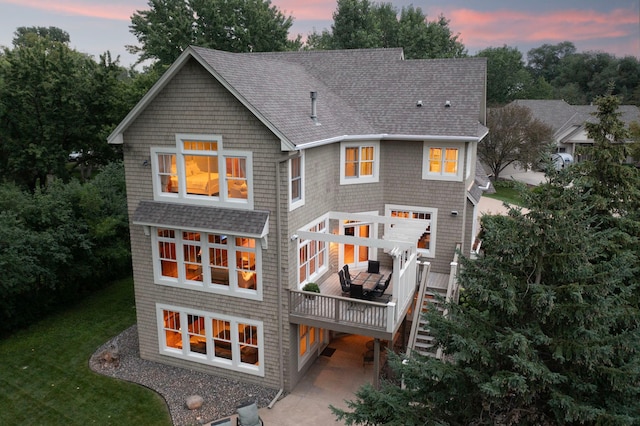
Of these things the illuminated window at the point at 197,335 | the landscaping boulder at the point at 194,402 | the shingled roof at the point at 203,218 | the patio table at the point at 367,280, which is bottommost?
the landscaping boulder at the point at 194,402

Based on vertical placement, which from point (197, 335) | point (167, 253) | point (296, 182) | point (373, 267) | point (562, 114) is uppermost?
point (562, 114)

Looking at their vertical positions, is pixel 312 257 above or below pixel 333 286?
above

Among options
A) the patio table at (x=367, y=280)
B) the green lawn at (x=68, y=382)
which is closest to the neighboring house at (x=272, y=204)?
the patio table at (x=367, y=280)

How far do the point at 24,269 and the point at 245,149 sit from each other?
11.2 m

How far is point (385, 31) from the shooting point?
55.8 m

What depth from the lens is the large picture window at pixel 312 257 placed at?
50.5 ft

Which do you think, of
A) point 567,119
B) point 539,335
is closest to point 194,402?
point 539,335

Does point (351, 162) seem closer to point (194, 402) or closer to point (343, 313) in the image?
point (343, 313)

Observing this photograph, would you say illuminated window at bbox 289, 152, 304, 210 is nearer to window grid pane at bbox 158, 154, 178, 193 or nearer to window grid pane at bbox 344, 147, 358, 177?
window grid pane at bbox 344, 147, 358, 177

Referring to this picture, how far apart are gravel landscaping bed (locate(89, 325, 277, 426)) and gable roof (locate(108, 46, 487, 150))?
27.2ft

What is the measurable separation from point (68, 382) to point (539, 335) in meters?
15.3

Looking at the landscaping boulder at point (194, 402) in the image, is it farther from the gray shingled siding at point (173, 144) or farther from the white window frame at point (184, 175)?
the white window frame at point (184, 175)

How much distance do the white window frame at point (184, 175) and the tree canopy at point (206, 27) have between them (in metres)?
25.7

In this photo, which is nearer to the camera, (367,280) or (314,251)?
(314,251)
